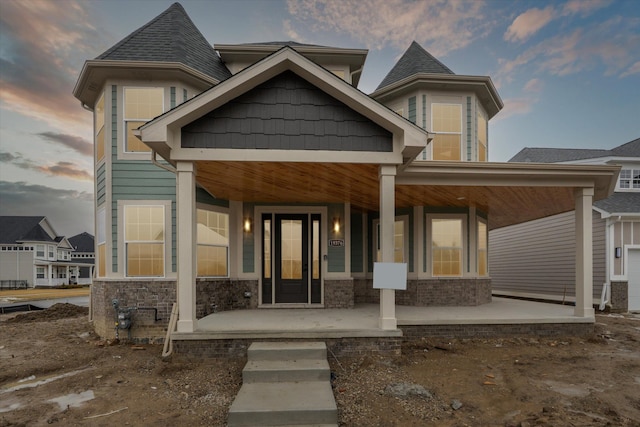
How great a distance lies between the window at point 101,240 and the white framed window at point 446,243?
7029mm

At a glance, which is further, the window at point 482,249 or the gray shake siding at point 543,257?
the gray shake siding at point 543,257

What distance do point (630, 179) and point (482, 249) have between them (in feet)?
27.1

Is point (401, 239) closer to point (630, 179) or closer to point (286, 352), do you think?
point (286, 352)

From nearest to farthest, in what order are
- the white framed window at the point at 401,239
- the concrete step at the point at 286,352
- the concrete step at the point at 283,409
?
the concrete step at the point at 283,409 < the concrete step at the point at 286,352 < the white framed window at the point at 401,239

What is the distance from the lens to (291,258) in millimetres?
7281

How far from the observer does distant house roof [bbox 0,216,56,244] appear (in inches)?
1181

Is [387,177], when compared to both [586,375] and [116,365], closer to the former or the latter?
[586,375]

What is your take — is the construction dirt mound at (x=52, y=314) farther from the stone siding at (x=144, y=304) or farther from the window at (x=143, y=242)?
the window at (x=143, y=242)

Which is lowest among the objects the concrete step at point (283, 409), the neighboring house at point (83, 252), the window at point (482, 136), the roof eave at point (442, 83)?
the neighboring house at point (83, 252)

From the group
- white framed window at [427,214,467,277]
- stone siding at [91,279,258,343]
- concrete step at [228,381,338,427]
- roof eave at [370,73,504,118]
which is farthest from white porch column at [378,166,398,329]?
roof eave at [370,73,504,118]

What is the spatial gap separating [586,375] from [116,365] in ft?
21.7

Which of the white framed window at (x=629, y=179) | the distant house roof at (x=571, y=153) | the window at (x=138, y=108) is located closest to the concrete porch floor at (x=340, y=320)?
the window at (x=138, y=108)

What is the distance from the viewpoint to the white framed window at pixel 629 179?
12.1 meters

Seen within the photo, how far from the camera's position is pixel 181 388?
13.2 feet
